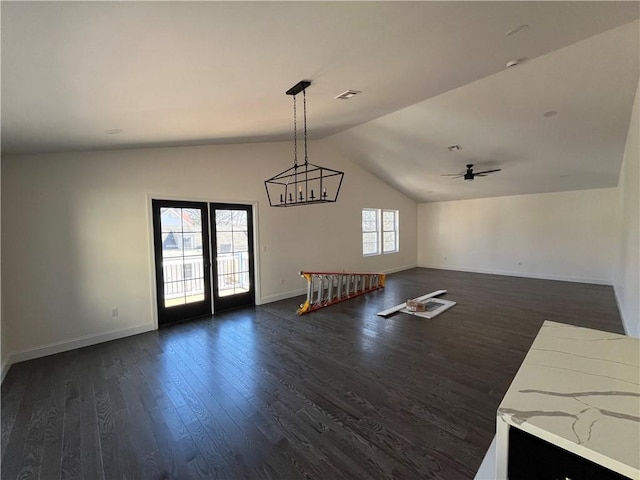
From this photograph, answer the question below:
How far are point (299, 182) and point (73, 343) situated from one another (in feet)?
13.4

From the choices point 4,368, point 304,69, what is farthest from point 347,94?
point 4,368

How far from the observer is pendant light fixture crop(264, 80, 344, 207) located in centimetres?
329

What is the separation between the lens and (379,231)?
9.23 meters

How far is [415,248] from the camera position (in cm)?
1094

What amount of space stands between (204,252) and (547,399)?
5.08m

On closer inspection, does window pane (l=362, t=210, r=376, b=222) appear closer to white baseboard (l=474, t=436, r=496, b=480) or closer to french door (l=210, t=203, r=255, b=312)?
french door (l=210, t=203, r=255, b=312)

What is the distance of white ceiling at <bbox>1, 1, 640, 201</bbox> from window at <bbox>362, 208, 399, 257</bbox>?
4.05m

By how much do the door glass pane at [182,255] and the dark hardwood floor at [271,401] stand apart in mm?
563

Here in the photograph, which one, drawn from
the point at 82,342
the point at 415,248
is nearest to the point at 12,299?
the point at 82,342

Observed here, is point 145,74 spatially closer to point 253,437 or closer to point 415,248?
point 253,437

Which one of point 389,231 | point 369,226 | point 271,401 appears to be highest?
point 369,226

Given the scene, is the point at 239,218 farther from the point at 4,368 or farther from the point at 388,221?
the point at 388,221

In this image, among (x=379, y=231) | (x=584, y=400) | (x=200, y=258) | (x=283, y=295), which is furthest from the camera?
(x=379, y=231)

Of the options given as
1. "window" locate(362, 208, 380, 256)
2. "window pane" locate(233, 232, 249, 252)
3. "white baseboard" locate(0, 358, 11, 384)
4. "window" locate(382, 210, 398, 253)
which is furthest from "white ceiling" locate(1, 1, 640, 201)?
"window" locate(382, 210, 398, 253)
